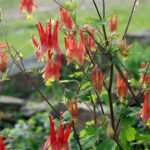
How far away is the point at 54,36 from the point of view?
1.26 metres

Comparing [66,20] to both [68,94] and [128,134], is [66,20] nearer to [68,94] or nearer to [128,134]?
[68,94]

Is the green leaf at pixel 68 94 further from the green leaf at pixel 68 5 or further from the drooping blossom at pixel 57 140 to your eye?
the green leaf at pixel 68 5

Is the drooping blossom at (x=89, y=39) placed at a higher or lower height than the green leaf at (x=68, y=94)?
higher

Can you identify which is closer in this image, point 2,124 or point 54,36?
point 54,36

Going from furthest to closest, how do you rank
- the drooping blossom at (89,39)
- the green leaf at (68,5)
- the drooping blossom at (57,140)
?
the drooping blossom at (89,39) < the green leaf at (68,5) < the drooping blossom at (57,140)

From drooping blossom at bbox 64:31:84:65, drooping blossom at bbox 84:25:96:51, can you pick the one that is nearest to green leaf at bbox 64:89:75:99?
drooping blossom at bbox 64:31:84:65

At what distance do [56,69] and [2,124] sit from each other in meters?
1.87

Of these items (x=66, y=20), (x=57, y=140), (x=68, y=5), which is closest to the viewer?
(x=57, y=140)

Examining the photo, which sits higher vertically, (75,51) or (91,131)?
(75,51)

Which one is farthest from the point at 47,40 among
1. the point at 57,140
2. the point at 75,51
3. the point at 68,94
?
the point at 57,140

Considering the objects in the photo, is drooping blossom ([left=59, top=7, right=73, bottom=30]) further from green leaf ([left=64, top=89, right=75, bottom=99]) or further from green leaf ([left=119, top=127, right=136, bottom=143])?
green leaf ([left=119, top=127, right=136, bottom=143])

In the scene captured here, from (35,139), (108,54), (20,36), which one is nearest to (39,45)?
(108,54)

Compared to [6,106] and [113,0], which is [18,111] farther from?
[113,0]

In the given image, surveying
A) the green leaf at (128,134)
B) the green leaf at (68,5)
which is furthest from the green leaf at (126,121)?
the green leaf at (68,5)
